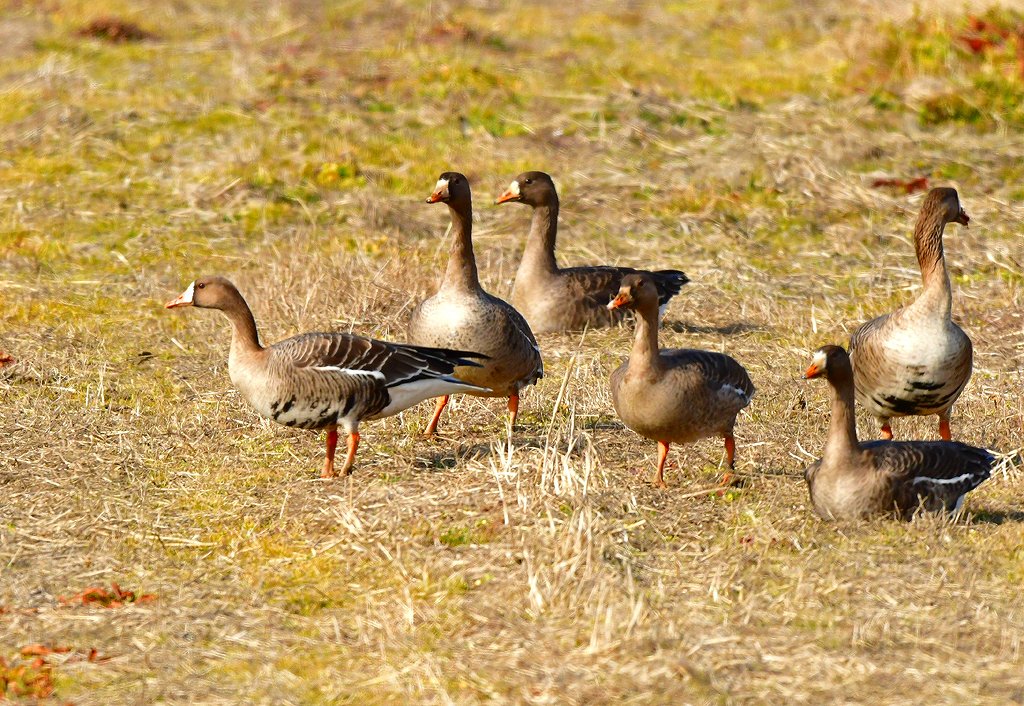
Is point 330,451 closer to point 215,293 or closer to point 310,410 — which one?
point 310,410

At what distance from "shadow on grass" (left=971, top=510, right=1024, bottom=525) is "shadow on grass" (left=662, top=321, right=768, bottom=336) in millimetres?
4486

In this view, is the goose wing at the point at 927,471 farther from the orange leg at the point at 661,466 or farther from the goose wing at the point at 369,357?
the goose wing at the point at 369,357

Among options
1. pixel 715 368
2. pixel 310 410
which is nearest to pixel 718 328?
pixel 715 368

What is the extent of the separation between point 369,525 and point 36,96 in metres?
13.7

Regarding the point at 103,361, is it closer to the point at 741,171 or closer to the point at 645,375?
the point at 645,375

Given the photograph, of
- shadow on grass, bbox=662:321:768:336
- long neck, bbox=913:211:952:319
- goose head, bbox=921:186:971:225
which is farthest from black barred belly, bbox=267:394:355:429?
shadow on grass, bbox=662:321:768:336

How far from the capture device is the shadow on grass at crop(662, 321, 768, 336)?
43.6ft

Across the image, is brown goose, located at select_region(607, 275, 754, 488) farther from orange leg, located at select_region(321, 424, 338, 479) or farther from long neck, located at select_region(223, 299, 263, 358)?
long neck, located at select_region(223, 299, 263, 358)

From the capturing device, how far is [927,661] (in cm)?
682

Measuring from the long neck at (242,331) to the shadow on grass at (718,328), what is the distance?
200 inches

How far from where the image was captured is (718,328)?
44.1ft

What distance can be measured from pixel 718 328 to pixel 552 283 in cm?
170

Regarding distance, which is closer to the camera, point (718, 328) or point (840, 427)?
point (840, 427)

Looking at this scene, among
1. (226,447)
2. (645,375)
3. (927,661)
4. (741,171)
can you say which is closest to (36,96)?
(741,171)
